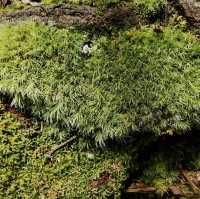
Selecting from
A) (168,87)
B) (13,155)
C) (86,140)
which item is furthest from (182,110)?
(13,155)

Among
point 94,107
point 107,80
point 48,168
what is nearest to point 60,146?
point 48,168

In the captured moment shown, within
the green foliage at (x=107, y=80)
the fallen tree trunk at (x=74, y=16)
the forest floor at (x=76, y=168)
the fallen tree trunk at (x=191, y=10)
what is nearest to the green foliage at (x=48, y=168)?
the forest floor at (x=76, y=168)

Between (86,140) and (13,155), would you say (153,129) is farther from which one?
(13,155)

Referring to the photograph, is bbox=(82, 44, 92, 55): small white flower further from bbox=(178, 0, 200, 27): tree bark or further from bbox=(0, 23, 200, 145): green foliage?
bbox=(178, 0, 200, 27): tree bark

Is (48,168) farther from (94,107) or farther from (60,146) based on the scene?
(94,107)

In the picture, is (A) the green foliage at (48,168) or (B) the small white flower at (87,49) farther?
(B) the small white flower at (87,49)

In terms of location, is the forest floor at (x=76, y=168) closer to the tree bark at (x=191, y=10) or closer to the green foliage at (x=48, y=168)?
the green foliage at (x=48, y=168)
